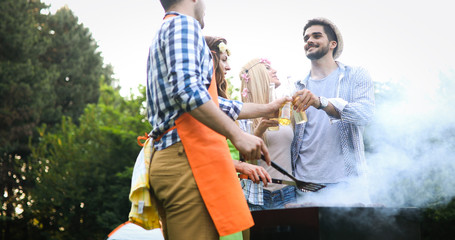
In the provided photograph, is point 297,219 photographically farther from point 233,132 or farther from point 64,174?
point 64,174

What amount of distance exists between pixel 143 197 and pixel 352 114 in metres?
1.79

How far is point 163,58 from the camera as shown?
1.67 meters

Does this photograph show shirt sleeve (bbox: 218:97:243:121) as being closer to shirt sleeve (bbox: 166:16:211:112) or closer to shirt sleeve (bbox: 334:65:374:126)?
shirt sleeve (bbox: 166:16:211:112)

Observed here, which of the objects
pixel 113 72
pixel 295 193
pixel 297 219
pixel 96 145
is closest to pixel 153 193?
pixel 297 219

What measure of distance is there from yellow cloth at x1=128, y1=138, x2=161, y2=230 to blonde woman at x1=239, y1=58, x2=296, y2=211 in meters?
1.46

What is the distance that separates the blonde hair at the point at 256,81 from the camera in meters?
3.57

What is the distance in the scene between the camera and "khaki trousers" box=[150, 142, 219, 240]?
1556 mm

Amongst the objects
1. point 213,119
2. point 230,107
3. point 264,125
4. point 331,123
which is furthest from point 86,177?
point 213,119

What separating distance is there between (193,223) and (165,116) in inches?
15.7

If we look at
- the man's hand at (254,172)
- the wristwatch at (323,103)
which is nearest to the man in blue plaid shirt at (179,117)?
the man's hand at (254,172)

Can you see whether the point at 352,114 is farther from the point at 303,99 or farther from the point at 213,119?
the point at 213,119

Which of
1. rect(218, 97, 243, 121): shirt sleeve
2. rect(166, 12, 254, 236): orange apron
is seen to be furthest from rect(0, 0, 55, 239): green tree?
rect(166, 12, 254, 236): orange apron

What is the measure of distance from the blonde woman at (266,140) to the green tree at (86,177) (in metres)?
9.87

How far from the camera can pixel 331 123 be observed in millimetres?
3156
